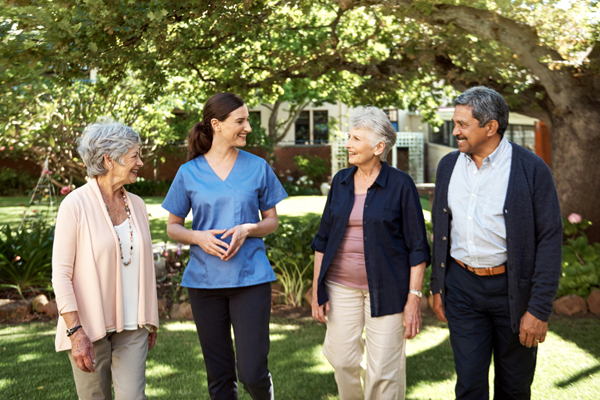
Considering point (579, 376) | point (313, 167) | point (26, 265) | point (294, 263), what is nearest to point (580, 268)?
point (579, 376)

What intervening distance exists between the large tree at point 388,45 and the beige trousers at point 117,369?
7.53ft

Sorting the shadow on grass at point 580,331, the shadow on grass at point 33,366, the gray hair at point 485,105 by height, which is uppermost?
the gray hair at point 485,105

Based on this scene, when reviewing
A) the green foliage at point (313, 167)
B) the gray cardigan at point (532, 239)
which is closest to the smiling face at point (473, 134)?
the gray cardigan at point (532, 239)

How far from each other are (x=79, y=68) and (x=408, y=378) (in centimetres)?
366

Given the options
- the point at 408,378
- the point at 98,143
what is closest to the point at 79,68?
the point at 98,143

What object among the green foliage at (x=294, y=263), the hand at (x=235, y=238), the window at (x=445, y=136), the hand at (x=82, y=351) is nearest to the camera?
the hand at (x=82, y=351)

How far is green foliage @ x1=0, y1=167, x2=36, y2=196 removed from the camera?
2027 cm

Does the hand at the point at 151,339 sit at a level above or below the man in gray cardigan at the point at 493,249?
below

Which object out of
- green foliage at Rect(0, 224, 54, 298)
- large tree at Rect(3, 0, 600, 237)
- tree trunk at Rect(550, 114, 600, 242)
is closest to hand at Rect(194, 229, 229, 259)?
large tree at Rect(3, 0, 600, 237)

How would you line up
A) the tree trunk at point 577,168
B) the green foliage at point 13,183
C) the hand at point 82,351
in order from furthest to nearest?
the green foliage at point 13,183, the tree trunk at point 577,168, the hand at point 82,351

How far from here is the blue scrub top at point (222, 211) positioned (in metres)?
3.06

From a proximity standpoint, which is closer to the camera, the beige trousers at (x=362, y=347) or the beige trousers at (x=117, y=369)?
the beige trousers at (x=117, y=369)

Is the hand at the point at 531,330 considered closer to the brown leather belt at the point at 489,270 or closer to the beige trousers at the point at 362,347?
the brown leather belt at the point at 489,270

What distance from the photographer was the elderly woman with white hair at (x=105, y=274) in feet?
8.54
